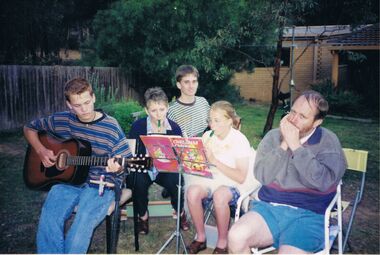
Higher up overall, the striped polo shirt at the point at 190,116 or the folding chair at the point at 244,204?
the striped polo shirt at the point at 190,116

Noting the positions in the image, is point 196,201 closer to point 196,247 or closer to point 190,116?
point 196,247

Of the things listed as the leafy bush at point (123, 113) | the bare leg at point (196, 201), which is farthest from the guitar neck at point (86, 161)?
the leafy bush at point (123, 113)

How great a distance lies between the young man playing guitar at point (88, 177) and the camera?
122 inches

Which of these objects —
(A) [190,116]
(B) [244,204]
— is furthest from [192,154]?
(A) [190,116]

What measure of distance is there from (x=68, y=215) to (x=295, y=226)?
208cm

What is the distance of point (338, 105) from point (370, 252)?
478 inches

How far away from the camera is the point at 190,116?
483 cm

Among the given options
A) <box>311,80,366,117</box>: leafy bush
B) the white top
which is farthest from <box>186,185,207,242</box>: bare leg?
<box>311,80,366,117</box>: leafy bush

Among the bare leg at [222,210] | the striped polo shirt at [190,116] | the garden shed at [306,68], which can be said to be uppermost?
the garden shed at [306,68]

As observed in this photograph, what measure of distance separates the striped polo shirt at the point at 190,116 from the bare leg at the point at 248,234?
209cm

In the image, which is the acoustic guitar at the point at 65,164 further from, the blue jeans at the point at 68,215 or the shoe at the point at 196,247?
the shoe at the point at 196,247

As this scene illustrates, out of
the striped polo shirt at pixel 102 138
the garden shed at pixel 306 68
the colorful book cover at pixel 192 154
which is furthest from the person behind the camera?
the garden shed at pixel 306 68

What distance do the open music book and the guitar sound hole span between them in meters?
0.99

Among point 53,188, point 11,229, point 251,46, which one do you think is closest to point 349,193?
point 53,188
